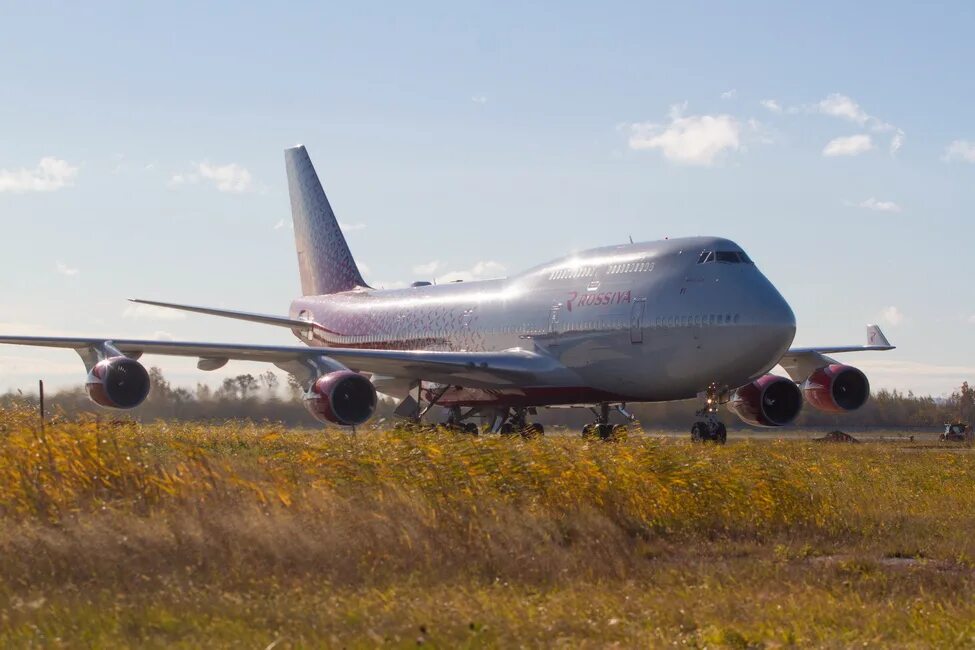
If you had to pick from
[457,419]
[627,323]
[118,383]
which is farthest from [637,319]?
[118,383]

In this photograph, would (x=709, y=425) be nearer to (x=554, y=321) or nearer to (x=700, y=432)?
(x=700, y=432)

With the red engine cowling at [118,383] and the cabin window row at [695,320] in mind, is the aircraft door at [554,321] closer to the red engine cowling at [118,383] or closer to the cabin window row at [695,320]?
the cabin window row at [695,320]

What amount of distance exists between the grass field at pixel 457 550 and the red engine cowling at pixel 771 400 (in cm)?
1547

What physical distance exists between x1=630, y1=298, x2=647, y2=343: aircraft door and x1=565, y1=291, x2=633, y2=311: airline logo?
28 centimetres

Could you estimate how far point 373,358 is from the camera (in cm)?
3222

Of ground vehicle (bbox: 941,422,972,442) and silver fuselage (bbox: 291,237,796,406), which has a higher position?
silver fuselage (bbox: 291,237,796,406)

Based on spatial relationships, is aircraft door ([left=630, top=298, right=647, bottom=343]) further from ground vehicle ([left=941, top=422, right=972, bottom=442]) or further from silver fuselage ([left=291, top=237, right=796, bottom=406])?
ground vehicle ([left=941, top=422, right=972, bottom=442])

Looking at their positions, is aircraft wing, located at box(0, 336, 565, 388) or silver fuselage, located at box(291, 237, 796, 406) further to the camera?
aircraft wing, located at box(0, 336, 565, 388)

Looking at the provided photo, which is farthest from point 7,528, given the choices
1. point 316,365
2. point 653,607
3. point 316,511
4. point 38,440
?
point 316,365

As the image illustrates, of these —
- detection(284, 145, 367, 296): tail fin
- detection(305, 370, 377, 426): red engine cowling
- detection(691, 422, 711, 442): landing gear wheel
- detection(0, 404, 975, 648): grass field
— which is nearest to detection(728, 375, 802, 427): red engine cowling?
detection(691, 422, 711, 442): landing gear wheel

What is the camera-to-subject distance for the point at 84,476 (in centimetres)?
1324

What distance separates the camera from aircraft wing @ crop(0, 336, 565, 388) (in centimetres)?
3131

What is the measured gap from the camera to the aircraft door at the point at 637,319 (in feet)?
96.3

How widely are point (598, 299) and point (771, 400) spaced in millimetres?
5731
